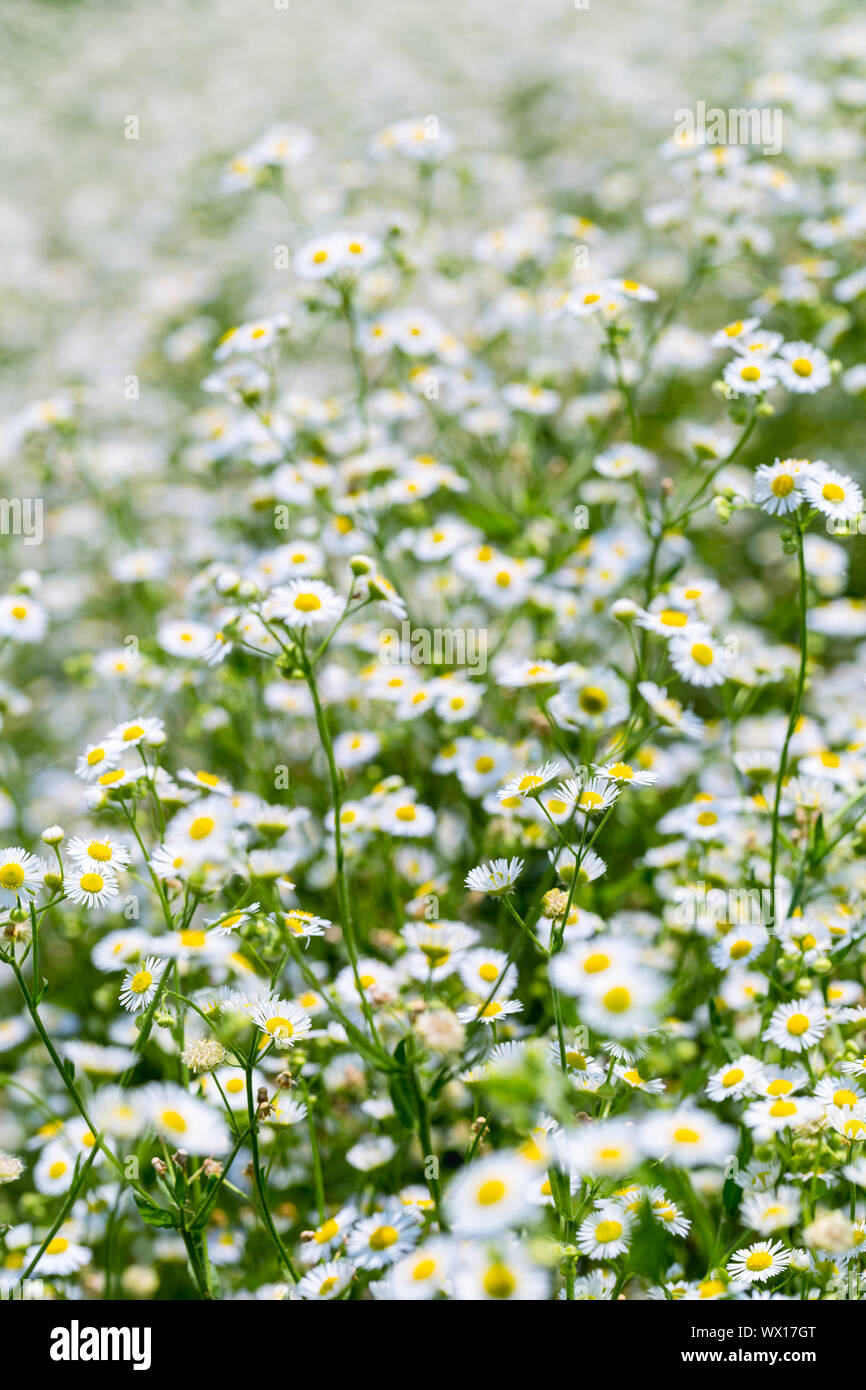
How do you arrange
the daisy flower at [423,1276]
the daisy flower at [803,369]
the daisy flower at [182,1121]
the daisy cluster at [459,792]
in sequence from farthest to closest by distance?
the daisy flower at [803,369]
the daisy cluster at [459,792]
the daisy flower at [423,1276]
the daisy flower at [182,1121]

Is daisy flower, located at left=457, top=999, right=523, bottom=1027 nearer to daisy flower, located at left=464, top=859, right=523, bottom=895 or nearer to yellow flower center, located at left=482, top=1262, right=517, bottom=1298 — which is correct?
daisy flower, located at left=464, top=859, right=523, bottom=895

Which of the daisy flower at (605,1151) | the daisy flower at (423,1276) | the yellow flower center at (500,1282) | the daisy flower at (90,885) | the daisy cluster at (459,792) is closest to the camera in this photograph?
the yellow flower center at (500,1282)

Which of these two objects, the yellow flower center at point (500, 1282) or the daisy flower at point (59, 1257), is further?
the daisy flower at point (59, 1257)

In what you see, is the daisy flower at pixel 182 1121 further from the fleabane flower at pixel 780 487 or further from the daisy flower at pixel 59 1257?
the fleabane flower at pixel 780 487

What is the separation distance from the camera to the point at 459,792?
2518 millimetres

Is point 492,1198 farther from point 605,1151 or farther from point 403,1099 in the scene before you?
point 403,1099

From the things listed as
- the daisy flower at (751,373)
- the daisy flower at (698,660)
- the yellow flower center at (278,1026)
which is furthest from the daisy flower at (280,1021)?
the daisy flower at (751,373)

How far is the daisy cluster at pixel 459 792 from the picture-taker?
150 centimetres

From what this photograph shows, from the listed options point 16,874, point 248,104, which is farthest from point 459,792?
point 248,104

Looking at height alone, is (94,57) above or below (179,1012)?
above

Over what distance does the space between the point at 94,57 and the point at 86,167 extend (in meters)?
1.30
